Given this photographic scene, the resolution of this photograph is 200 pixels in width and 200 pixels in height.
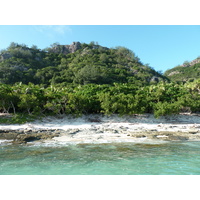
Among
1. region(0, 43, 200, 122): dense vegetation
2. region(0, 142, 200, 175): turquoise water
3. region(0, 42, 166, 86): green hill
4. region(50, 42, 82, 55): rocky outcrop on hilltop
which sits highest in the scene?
region(50, 42, 82, 55): rocky outcrop on hilltop

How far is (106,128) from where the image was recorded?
21594 millimetres

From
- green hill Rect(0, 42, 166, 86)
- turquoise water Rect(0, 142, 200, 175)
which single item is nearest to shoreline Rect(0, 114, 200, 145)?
turquoise water Rect(0, 142, 200, 175)

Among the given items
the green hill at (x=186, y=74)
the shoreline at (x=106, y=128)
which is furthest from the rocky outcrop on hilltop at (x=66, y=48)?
the shoreline at (x=106, y=128)

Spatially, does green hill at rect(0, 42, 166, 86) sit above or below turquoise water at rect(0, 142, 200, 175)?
above

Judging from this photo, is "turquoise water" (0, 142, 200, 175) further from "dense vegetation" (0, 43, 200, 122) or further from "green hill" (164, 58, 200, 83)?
"green hill" (164, 58, 200, 83)

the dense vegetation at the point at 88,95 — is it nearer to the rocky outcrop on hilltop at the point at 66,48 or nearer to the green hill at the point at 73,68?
the green hill at the point at 73,68

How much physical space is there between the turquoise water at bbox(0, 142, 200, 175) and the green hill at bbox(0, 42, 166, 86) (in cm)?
4782

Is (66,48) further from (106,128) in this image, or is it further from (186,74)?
(106,128)

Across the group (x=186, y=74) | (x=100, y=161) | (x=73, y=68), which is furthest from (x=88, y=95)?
(x=186, y=74)

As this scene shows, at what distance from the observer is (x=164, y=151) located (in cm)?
1142

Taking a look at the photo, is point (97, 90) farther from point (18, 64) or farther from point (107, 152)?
point (18, 64)

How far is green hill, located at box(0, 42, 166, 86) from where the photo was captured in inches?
2411

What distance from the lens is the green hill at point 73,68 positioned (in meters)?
61.2
